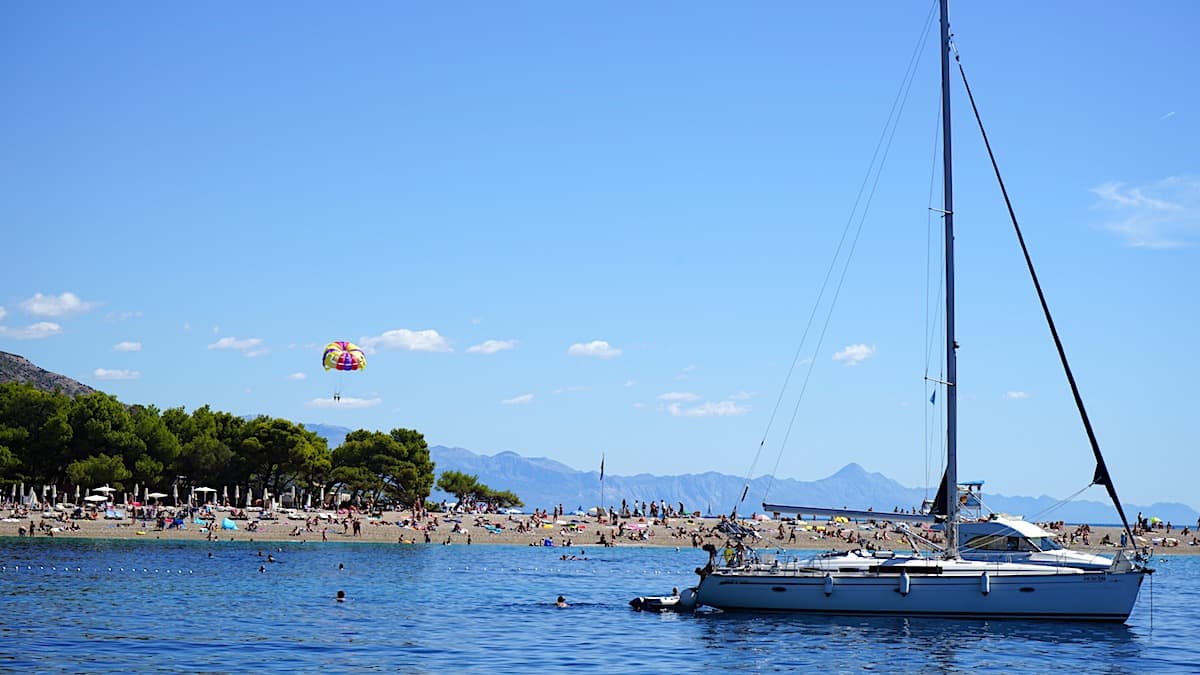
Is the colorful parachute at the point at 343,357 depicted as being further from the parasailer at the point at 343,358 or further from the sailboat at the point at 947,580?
the sailboat at the point at 947,580

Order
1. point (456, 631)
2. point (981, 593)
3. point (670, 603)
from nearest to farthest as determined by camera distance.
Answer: point (981, 593)
point (456, 631)
point (670, 603)

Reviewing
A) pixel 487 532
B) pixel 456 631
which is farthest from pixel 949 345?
pixel 487 532

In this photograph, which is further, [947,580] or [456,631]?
[456,631]

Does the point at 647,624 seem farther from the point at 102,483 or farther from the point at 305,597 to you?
the point at 102,483

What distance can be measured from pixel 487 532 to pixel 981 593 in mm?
73789

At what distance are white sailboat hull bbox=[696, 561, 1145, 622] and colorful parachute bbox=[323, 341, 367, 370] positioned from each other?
79.1 m

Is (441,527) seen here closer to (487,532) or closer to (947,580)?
(487,532)

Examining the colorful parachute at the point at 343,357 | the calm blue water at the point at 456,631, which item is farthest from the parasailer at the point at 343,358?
the calm blue water at the point at 456,631

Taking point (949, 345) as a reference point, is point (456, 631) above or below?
below

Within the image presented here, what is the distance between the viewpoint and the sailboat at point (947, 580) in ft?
143

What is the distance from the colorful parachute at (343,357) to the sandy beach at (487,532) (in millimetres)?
14500

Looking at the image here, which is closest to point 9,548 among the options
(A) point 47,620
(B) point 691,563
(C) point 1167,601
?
(A) point 47,620

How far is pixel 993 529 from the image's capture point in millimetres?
47562

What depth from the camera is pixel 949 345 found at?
45.8 m
